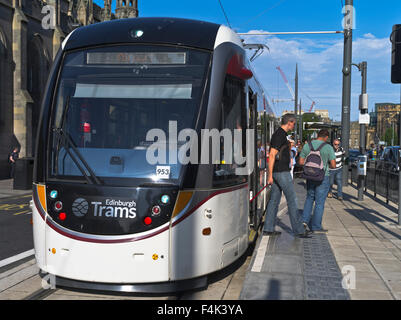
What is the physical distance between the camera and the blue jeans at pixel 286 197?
22.8ft


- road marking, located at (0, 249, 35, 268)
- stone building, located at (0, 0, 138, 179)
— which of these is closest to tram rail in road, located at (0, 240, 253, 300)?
road marking, located at (0, 249, 35, 268)

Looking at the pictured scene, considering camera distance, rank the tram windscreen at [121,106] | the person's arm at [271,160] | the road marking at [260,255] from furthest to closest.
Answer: the person's arm at [271,160]
the road marking at [260,255]
the tram windscreen at [121,106]

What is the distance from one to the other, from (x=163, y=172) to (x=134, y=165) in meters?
0.31

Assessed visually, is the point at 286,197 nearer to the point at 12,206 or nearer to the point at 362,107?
the point at 362,107

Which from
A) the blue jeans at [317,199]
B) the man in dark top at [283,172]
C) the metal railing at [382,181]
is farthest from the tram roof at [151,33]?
the metal railing at [382,181]

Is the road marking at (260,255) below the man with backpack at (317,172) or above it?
below

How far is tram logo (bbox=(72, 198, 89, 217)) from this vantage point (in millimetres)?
4371

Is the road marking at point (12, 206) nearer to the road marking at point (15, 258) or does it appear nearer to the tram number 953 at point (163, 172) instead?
the road marking at point (15, 258)

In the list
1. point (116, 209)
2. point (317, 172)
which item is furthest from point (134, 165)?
point (317, 172)

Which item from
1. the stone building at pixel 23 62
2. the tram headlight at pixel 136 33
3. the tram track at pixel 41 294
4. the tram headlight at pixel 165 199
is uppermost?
the stone building at pixel 23 62

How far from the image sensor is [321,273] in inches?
206

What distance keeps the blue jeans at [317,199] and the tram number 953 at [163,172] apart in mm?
3820

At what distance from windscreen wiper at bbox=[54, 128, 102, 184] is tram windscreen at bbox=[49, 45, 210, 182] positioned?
0.03ft
